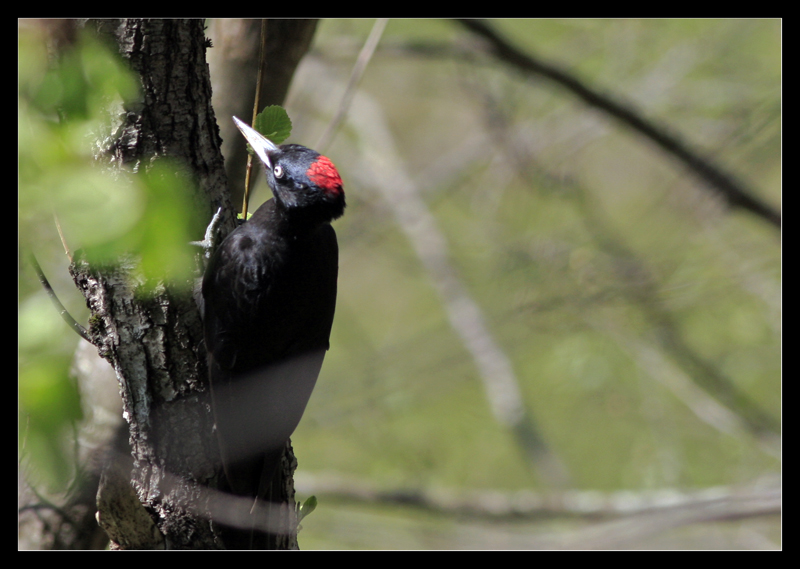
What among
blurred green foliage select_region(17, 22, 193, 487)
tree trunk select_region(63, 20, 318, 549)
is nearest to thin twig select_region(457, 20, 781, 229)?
tree trunk select_region(63, 20, 318, 549)

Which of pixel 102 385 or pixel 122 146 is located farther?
pixel 102 385

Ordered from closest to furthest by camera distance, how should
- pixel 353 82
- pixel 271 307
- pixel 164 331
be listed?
pixel 164 331 < pixel 271 307 < pixel 353 82

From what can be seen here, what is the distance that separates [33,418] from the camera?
1.23 metres

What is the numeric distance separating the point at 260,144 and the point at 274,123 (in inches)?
7.7

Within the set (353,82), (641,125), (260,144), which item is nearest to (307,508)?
(260,144)

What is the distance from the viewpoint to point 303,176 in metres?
2.68

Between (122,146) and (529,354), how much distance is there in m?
6.74

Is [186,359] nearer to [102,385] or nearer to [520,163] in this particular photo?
[102,385]

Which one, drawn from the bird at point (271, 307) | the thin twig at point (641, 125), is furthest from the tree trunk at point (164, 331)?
the thin twig at point (641, 125)

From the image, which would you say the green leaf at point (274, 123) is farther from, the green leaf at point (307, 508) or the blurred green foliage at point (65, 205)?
the green leaf at point (307, 508)

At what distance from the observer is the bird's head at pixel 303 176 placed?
8.77 ft

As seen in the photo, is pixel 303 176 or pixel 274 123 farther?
pixel 303 176

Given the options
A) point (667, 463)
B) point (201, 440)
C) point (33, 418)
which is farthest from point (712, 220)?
A: point (33, 418)

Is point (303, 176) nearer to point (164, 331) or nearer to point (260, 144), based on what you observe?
point (260, 144)
